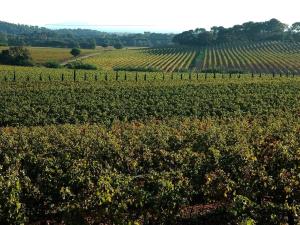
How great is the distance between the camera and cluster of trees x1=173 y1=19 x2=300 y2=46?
132250 millimetres

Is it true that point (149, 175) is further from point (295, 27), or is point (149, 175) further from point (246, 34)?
point (295, 27)

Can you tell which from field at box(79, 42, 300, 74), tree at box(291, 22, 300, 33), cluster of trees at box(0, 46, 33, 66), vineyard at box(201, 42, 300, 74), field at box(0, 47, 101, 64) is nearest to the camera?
field at box(79, 42, 300, 74)

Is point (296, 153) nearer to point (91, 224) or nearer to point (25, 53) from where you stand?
point (91, 224)

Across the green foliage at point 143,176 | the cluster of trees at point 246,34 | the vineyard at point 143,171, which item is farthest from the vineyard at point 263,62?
the green foliage at point 143,176

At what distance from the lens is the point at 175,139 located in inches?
786

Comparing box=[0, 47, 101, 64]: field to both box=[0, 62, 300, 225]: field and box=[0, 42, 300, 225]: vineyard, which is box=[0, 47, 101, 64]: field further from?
box=[0, 62, 300, 225]: field

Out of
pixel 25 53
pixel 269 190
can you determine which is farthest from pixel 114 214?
pixel 25 53

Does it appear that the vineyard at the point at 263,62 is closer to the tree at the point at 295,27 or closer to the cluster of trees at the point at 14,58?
the cluster of trees at the point at 14,58

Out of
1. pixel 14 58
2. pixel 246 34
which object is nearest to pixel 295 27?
pixel 246 34

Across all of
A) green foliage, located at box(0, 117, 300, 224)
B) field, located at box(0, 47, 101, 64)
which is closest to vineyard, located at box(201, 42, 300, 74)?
field, located at box(0, 47, 101, 64)

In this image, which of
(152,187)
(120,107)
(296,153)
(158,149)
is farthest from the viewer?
(120,107)

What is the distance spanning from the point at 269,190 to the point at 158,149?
18.6 ft

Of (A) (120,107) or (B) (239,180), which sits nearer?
(B) (239,180)

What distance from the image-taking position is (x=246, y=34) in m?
146
